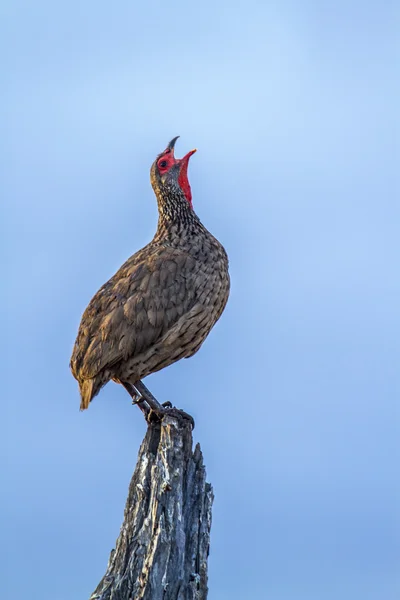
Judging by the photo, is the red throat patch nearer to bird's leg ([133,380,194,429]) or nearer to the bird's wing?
the bird's wing

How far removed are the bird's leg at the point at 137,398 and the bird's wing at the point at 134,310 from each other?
1.77 ft

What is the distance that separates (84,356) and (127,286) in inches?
33.3

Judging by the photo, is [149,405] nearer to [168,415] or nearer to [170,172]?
[168,415]

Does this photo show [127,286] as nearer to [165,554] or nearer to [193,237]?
[193,237]

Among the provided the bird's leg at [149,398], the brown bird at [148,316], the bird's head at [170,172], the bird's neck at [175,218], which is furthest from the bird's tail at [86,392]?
the bird's head at [170,172]

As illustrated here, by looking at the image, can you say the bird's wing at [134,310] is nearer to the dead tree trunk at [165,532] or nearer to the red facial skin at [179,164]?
the red facial skin at [179,164]

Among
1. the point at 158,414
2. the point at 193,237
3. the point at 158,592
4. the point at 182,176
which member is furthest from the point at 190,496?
the point at 182,176

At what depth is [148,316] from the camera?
10.1 metres

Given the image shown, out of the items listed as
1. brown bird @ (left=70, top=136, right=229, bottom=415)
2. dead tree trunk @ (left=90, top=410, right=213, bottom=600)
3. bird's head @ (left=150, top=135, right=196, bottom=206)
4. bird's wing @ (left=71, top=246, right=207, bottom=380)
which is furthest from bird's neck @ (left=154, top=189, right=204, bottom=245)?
dead tree trunk @ (left=90, top=410, right=213, bottom=600)

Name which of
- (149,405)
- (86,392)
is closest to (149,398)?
(149,405)

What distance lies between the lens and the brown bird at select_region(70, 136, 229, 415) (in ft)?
32.6

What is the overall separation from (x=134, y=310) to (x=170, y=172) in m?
2.16

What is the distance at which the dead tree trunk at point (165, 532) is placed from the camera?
704 cm

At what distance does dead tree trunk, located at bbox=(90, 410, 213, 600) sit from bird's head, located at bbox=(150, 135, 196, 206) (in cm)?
431
